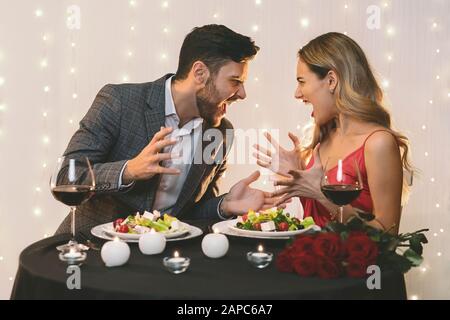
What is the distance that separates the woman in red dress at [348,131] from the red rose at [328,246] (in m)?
0.67

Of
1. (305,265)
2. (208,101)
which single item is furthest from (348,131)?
(305,265)

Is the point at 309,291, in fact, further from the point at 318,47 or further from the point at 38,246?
the point at 318,47

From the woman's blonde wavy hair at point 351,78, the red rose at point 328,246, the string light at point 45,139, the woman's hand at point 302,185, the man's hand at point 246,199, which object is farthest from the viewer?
the string light at point 45,139

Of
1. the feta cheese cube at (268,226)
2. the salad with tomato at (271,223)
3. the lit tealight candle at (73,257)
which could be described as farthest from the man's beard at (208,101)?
the lit tealight candle at (73,257)

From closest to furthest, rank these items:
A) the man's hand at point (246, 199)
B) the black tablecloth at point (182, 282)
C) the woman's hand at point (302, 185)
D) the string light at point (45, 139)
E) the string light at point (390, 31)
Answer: the black tablecloth at point (182, 282) → the woman's hand at point (302, 185) → the man's hand at point (246, 199) → the string light at point (390, 31) → the string light at point (45, 139)

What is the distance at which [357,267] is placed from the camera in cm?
126

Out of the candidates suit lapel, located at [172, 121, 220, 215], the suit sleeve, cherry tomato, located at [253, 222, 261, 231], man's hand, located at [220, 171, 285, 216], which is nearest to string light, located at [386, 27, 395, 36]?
suit lapel, located at [172, 121, 220, 215]

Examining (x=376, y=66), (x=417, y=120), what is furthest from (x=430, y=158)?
(x=376, y=66)

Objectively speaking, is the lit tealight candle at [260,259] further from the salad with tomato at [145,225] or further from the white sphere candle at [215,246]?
the salad with tomato at [145,225]

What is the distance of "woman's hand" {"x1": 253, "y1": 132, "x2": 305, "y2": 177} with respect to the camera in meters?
2.15

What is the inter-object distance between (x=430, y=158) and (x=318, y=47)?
3.82 feet

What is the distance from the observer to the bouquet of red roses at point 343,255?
1.27 m

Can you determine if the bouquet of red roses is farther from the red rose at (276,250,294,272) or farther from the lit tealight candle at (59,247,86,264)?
the lit tealight candle at (59,247,86,264)

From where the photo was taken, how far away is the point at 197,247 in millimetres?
1595
